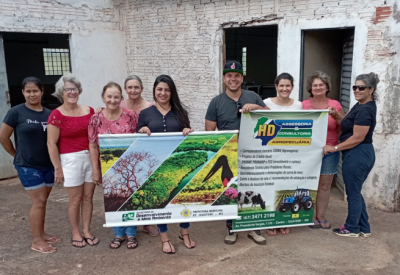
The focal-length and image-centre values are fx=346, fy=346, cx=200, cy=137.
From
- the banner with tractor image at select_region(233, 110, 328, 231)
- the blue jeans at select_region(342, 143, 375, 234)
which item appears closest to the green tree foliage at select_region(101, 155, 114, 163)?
the banner with tractor image at select_region(233, 110, 328, 231)

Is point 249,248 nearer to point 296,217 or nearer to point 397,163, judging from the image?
point 296,217

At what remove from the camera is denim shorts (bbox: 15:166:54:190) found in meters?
3.61

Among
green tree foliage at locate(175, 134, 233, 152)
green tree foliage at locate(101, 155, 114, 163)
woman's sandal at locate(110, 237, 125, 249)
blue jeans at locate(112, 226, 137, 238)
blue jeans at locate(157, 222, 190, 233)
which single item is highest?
green tree foliage at locate(175, 134, 233, 152)

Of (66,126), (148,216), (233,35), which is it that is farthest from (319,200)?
(233,35)

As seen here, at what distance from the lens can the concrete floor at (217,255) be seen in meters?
3.43

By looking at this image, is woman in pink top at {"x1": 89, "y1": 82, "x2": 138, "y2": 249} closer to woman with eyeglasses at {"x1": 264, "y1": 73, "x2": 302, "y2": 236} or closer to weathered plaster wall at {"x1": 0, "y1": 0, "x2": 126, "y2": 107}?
woman with eyeglasses at {"x1": 264, "y1": 73, "x2": 302, "y2": 236}

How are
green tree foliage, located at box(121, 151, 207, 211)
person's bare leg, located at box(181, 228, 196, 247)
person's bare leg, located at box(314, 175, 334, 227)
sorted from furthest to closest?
person's bare leg, located at box(314, 175, 334, 227), person's bare leg, located at box(181, 228, 196, 247), green tree foliage, located at box(121, 151, 207, 211)

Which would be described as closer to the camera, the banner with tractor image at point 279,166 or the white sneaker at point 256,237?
the banner with tractor image at point 279,166

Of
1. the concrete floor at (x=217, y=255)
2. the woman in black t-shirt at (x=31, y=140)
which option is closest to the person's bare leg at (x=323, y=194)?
the concrete floor at (x=217, y=255)

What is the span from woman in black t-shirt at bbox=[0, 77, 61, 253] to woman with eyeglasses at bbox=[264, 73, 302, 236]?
2.53 m

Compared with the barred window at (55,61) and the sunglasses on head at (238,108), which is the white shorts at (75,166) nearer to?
the sunglasses on head at (238,108)

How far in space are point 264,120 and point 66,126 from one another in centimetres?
206

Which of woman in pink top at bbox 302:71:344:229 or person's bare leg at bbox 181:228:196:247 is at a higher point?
woman in pink top at bbox 302:71:344:229

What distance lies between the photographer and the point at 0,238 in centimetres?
417
